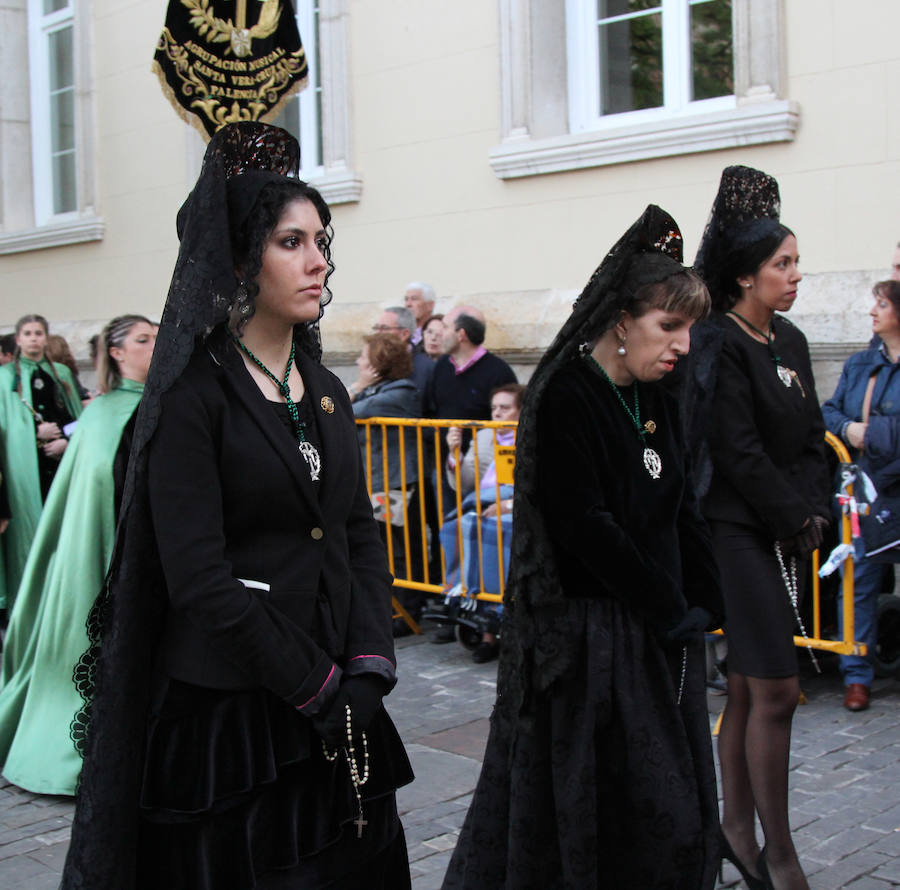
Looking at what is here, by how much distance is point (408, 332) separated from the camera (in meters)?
8.45

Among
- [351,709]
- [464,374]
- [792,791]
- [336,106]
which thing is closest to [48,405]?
[464,374]

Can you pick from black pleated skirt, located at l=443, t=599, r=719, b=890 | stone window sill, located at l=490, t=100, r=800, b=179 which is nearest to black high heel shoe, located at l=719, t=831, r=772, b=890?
black pleated skirt, located at l=443, t=599, r=719, b=890

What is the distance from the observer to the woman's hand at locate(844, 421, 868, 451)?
235 inches

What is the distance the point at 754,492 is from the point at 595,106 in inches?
220

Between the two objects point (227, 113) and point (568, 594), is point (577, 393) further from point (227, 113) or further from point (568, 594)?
point (227, 113)

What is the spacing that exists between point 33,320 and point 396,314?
229cm

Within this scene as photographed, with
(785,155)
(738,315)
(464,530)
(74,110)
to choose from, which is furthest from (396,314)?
(74,110)

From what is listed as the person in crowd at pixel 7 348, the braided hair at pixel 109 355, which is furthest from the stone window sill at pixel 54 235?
the braided hair at pixel 109 355

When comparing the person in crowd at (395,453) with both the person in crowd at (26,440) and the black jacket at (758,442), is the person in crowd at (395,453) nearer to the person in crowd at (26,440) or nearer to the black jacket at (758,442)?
the person in crowd at (26,440)

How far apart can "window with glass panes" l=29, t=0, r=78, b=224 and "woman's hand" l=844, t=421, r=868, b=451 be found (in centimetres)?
1010

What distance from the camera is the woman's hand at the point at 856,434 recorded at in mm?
5965

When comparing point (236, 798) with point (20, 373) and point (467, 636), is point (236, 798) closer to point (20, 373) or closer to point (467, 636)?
point (467, 636)

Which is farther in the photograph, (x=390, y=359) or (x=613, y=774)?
(x=390, y=359)

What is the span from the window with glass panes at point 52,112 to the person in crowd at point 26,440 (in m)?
6.54
